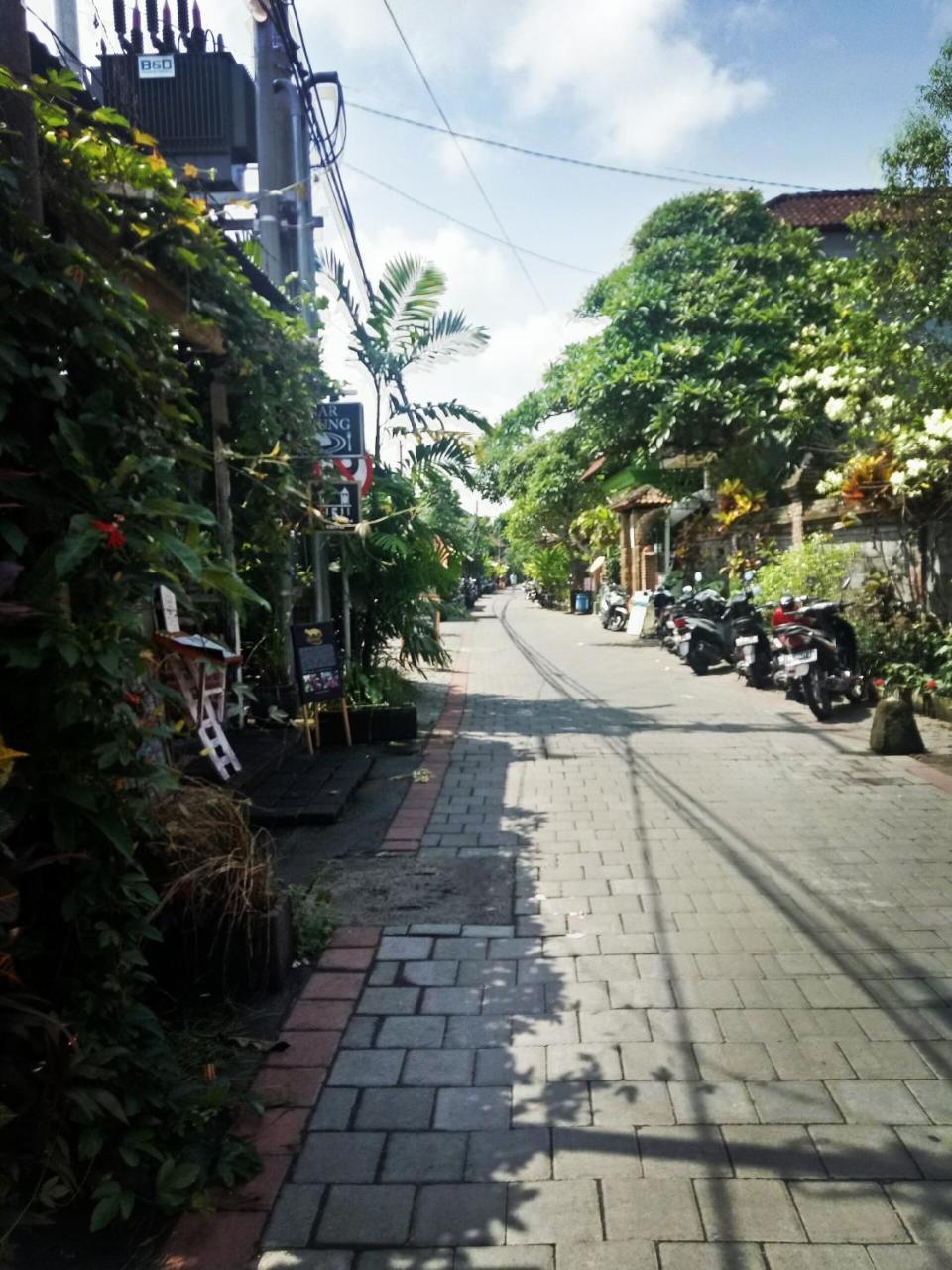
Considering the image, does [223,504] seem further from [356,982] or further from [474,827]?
[356,982]

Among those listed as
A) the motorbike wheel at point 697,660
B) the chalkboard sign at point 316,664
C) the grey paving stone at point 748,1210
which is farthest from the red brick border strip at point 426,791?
the motorbike wheel at point 697,660

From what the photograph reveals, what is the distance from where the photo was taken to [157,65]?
28.2ft

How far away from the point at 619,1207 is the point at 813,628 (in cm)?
815

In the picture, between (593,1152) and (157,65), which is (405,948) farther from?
(157,65)

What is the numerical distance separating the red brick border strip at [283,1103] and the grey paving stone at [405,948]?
48mm

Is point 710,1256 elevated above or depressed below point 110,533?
below

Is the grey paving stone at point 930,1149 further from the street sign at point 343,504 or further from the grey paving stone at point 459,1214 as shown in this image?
the street sign at point 343,504

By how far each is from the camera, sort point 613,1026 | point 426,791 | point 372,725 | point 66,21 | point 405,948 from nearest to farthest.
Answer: point 613,1026 → point 405,948 → point 426,791 → point 66,21 → point 372,725

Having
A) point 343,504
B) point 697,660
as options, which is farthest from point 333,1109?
point 697,660

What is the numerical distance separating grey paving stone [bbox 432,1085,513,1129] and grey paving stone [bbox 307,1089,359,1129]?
0.27 m

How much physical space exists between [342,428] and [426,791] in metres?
3.31

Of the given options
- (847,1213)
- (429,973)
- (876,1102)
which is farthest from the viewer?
(429,973)

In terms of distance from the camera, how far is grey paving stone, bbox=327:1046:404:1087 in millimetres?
3238

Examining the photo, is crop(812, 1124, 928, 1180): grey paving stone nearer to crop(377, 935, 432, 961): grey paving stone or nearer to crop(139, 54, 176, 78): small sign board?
crop(377, 935, 432, 961): grey paving stone
